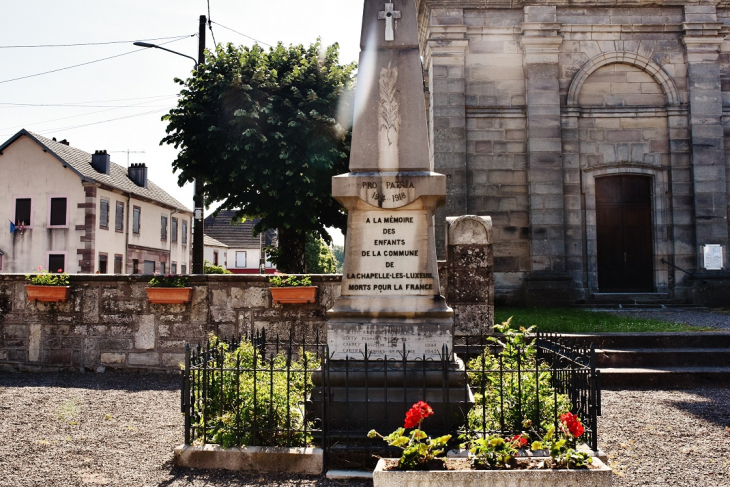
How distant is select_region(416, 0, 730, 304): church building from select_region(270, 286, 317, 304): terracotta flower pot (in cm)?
657

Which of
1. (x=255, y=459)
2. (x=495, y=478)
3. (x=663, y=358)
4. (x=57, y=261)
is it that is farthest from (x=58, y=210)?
(x=495, y=478)

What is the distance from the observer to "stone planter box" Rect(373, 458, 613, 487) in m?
3.80

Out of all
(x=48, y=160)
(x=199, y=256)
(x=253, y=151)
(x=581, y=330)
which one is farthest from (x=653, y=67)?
(x=48, y=160)

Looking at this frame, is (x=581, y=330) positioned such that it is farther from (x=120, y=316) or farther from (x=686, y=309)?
(x=120, y=316)

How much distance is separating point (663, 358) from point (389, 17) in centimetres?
644

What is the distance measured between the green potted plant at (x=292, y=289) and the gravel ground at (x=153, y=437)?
200 centimetres

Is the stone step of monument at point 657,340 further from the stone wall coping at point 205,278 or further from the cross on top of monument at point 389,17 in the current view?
the cross on top of monument at point 389,17

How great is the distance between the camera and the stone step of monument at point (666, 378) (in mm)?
8508

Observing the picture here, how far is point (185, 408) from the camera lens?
526cm

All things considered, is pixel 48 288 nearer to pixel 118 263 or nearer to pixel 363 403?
pixel 363 403

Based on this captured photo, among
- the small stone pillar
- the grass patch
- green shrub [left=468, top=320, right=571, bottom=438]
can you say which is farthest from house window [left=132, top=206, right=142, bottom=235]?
green shrub [left=468, top=320, right=571, bottom=438]

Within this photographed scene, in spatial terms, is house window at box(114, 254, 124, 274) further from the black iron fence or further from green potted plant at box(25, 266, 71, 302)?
the black iron fence

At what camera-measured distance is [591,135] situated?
50.9 ft

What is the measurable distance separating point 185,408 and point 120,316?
514cm
